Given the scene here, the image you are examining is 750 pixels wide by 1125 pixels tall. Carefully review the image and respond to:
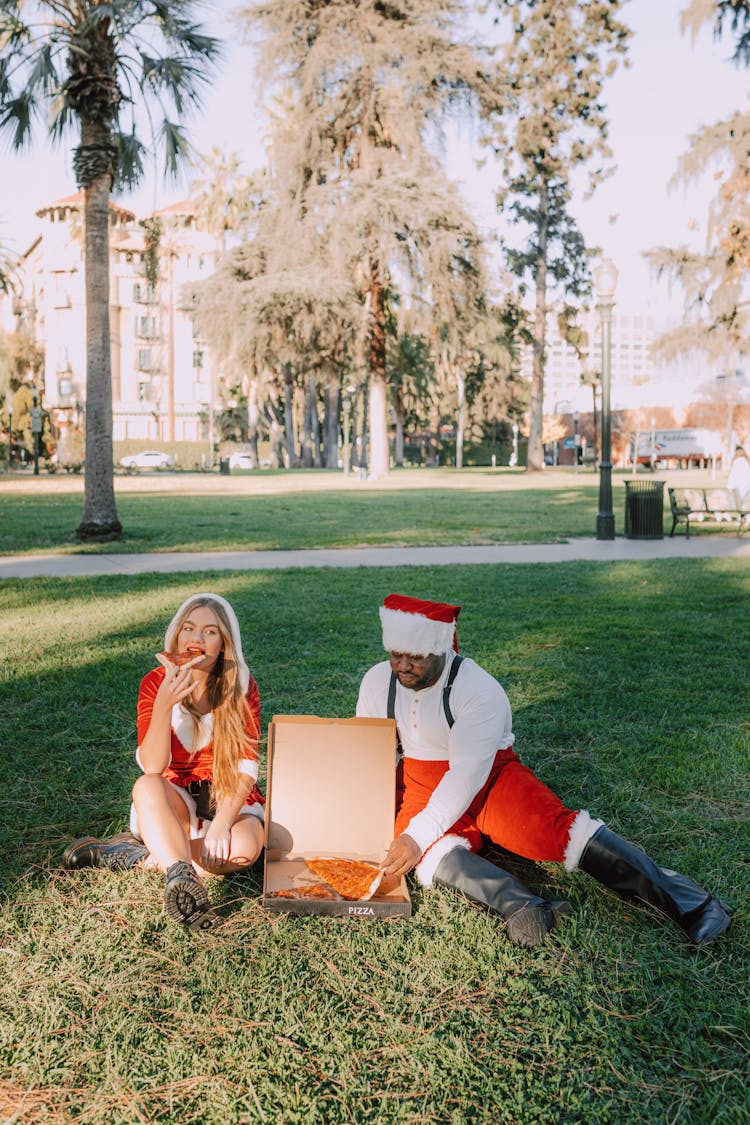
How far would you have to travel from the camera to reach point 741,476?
16.9 meters

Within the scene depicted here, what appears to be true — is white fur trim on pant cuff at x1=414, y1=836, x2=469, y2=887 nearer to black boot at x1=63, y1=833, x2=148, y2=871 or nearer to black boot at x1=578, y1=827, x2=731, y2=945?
black boot at x1=578, y1=827, x2=731, y2=945

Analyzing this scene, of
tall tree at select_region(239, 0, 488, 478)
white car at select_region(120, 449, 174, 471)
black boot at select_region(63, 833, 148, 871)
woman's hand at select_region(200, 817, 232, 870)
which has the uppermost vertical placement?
tall tree at select_region(239, 0, 488, 478)

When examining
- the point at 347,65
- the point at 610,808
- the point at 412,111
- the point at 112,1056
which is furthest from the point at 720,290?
the point at 112,1056

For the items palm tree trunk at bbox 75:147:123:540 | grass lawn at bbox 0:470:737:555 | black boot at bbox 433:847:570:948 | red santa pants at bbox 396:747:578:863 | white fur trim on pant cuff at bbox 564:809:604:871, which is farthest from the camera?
grass lawn at bbox 0:470:737:555

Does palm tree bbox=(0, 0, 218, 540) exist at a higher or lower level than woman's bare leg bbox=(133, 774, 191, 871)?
higher

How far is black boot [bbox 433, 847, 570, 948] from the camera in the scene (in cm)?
298

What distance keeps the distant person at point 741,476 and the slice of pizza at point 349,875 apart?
1504 cm

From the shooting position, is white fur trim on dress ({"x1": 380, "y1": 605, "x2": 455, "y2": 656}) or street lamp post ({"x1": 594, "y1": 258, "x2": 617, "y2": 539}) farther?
street lamp post ({"x1": 594, "y1": 258, "x2": 617, "y2": 539})

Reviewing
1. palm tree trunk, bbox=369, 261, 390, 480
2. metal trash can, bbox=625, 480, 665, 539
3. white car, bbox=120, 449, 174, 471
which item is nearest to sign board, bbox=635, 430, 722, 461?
white car, bbox=120, 449, 174, 471

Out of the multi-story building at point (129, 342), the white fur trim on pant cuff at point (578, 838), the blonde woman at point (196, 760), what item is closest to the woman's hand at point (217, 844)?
the blonde woman at point (196, 760)

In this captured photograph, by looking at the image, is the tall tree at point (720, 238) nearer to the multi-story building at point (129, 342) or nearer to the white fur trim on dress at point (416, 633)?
the white fur trim on dress at point (416, 633)

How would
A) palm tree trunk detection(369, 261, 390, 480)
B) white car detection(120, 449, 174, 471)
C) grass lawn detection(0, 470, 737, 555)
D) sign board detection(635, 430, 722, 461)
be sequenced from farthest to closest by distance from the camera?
1. sign board detection(635, 430, 722, 461)
2. white car detection(120, 449, 174, 471)
3. palm tree trunk detection(369, 261, 390, 480)
4. grass lawn detection(0, 470, 737, 555)

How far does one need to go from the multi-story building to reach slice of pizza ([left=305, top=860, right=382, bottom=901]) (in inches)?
2602

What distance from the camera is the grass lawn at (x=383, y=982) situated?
2281 mm
